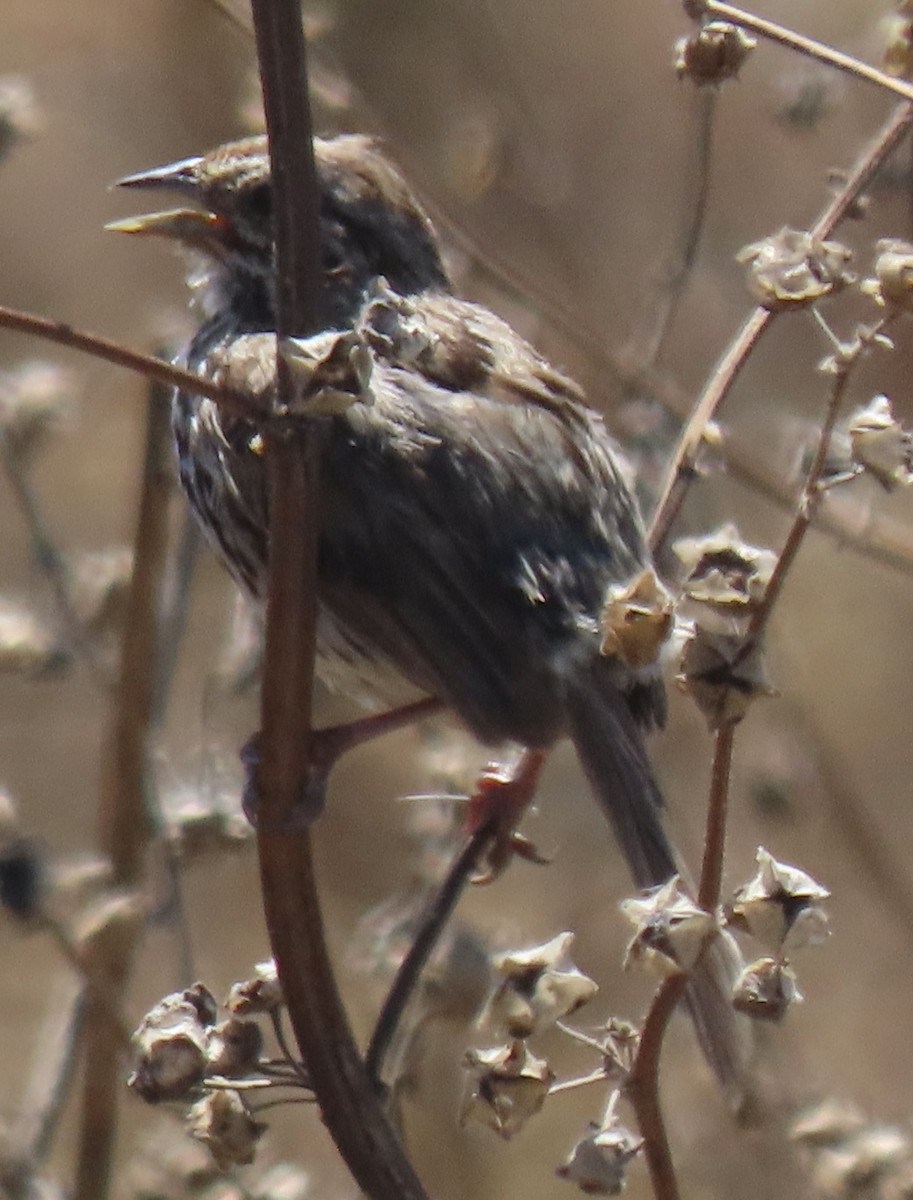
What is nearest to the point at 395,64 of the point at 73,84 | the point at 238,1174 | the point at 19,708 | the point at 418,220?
the point at 73,84

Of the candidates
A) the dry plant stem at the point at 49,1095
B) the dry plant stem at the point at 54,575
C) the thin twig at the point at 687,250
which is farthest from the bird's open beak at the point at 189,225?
the dry plant stem at the point at 49,1095

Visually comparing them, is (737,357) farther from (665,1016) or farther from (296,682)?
(665,1016)

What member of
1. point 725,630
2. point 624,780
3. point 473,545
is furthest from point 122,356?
point 624,780

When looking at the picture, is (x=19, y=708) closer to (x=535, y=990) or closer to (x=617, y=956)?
(x=617, y=956)

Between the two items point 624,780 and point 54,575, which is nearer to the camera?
point 624,780

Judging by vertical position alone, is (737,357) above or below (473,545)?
above

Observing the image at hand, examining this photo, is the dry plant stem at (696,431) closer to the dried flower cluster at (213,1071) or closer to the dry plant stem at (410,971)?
the dry plant stem at (410,971)
